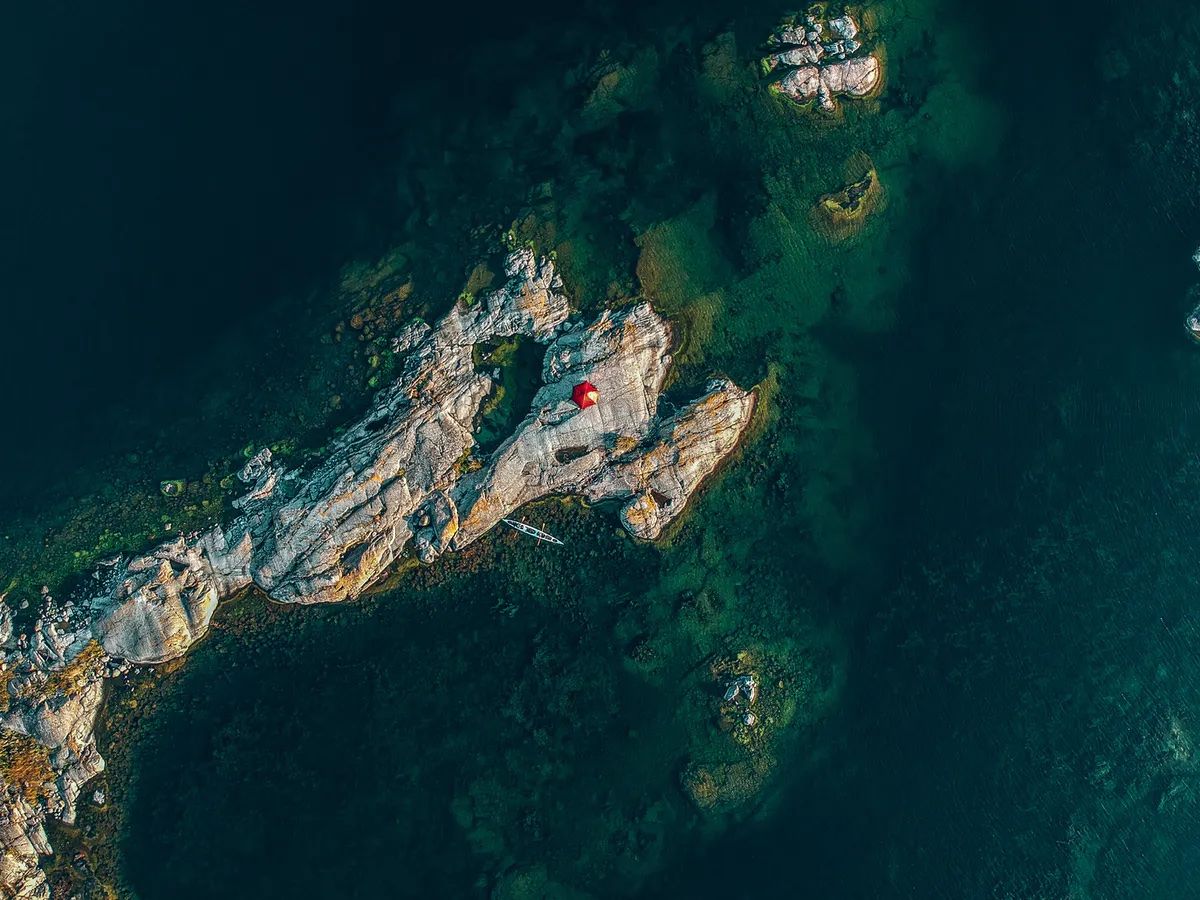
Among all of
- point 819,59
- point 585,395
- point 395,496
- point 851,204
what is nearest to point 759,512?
point 585,395

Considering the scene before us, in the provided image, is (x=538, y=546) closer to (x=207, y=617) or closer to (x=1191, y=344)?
(x=207, y=617)

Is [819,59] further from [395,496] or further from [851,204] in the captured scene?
[395,496]

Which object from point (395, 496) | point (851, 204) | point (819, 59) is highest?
point (819, 59)

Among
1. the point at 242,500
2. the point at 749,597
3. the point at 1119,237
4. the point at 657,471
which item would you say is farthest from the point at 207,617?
the point at 1119,237

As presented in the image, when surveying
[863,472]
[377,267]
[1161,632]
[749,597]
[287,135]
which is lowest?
[1161,632]

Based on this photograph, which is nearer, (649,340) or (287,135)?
(649,340)

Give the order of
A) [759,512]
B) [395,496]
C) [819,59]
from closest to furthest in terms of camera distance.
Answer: [395,496] < [819,59] < [759,512]
